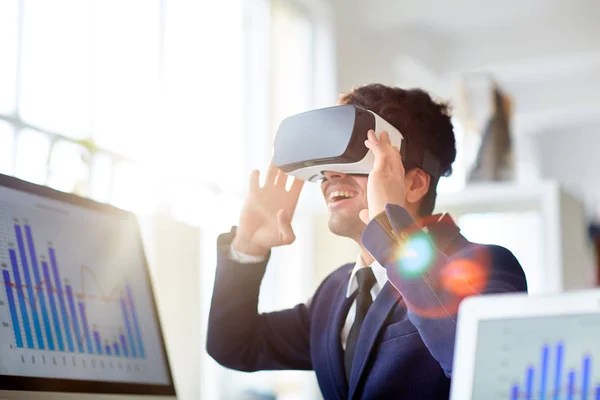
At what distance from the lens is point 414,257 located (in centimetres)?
119

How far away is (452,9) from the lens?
17.8 ft

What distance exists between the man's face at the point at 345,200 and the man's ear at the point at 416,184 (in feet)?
0.34

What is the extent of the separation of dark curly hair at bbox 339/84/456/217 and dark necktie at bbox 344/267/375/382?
0.68ft

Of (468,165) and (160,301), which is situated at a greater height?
(468,165)

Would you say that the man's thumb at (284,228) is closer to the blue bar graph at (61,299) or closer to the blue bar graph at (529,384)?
the blue bar graph at (61,299)

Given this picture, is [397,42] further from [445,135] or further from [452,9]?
[445,135]

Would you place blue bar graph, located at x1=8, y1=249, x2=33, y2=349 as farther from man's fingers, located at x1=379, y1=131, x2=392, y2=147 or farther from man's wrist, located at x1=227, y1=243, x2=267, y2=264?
man's fingers, located at x1=379, y1=131, x2=392, y2=147

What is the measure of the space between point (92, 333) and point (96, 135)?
1.46 metres

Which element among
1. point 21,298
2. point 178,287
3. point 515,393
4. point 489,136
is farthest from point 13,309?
point 489,136

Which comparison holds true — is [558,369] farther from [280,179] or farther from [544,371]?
[280,179]

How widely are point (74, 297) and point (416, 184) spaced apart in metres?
0.67

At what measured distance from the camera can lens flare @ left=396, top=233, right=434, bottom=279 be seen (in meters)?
1.18

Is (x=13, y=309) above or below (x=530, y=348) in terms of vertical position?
above

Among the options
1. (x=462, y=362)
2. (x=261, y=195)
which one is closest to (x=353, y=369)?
(x=261, y=195)
